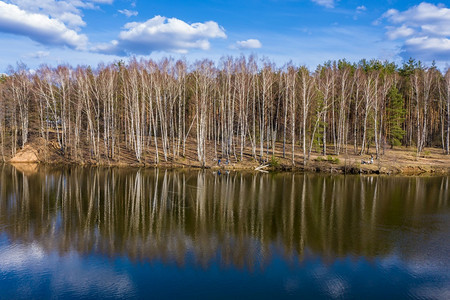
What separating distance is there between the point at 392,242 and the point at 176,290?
1194cm

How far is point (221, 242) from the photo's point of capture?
16.8 metres

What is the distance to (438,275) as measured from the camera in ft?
44.9

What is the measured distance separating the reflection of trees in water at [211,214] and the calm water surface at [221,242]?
9 centimetres

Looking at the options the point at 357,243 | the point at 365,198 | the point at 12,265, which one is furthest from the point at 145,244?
the point at 365,198

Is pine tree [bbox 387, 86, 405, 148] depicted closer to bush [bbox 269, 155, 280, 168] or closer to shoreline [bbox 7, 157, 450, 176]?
shoreline [bbox 7, 157, 450, 176]

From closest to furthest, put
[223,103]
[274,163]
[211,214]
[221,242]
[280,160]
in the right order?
[221,242] → [211,214] → [274,163] → [280,160] → [223,103]

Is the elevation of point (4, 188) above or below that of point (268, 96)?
below

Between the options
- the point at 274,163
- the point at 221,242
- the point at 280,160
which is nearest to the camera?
the point at 221,242

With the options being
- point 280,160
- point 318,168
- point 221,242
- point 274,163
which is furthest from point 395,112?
point 221,242

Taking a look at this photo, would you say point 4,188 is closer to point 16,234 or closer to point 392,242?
point 16,234

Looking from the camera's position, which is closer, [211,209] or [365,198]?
[211,209]

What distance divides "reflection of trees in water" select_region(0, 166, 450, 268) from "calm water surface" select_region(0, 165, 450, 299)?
9 cm

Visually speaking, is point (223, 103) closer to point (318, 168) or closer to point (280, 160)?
point (280, 160)

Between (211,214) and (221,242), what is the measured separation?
548cm
